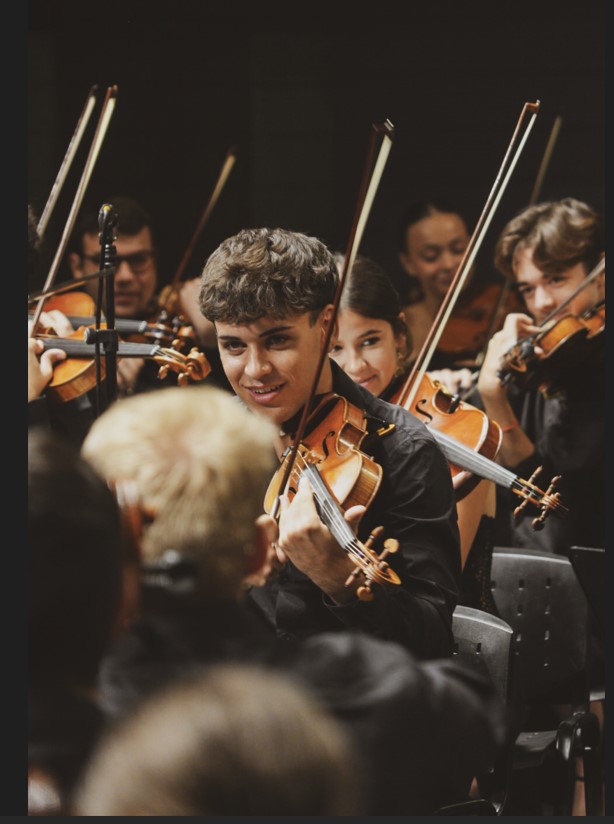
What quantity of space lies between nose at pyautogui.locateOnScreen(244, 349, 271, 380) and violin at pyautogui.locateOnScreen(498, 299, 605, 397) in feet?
4.32

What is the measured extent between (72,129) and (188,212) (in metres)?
0.56

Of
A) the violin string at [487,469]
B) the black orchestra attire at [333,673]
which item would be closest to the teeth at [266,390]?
the violin string at [487,469]

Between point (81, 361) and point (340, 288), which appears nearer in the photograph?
point (340, 288)

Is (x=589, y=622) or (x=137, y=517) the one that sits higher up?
(x=137, y=517)

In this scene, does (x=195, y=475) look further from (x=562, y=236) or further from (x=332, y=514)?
(x=562, y=236)

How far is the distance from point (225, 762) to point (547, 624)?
69.6 inches

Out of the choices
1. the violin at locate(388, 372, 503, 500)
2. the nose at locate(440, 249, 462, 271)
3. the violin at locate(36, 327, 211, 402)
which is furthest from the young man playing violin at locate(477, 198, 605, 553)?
the violin at locate(36, 327, 211, 402)

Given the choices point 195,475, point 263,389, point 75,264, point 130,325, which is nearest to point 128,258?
point 75,264

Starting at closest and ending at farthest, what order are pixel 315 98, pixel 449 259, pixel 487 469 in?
1. pixel 487 469
2. pixel 449 259
3. pixel 315 98

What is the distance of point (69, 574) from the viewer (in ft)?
3.56

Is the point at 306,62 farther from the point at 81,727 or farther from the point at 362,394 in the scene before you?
the point at 81,727

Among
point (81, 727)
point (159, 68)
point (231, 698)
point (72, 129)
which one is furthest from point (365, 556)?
point (159, 68)

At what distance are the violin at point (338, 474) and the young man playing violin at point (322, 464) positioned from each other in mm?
12

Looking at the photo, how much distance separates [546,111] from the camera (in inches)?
172
